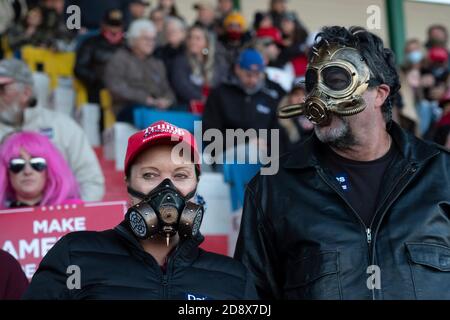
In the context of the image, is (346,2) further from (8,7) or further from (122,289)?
(122,289)

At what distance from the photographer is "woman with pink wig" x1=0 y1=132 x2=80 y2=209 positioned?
655cm

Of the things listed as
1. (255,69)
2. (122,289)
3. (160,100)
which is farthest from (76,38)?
(122,289)

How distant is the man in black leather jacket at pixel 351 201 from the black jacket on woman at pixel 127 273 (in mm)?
539

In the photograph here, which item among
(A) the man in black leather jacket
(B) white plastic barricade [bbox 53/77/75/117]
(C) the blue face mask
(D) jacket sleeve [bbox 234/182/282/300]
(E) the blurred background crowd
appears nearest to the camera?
(A) the man in black leather jacket

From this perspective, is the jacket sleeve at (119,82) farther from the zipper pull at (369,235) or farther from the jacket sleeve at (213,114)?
the zipper pull at (369,235)

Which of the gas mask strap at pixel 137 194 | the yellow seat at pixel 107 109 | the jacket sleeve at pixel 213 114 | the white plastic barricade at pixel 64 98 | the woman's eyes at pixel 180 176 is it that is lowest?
the gas mask strap at pixel 137 194

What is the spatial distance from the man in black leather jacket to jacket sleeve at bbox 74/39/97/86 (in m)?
7.39

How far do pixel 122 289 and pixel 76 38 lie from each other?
930 cm

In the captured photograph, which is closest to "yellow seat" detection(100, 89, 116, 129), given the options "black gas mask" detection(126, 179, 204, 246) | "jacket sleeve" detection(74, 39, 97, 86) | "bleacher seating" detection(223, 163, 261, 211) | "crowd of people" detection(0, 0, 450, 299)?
"jacket sleeve" detection(74, 39, 97, 86)

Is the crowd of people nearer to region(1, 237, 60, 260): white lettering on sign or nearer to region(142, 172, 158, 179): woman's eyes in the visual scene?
region(142, 172, 158, 179): woman's eyes

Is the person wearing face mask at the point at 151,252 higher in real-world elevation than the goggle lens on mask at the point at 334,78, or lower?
lower

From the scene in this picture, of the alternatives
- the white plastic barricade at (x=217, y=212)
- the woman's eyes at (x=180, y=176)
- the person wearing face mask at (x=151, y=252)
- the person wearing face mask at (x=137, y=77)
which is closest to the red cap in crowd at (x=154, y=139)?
the person wearing face mask at (x=151, y=252)

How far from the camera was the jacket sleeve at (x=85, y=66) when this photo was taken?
11.9 metres
